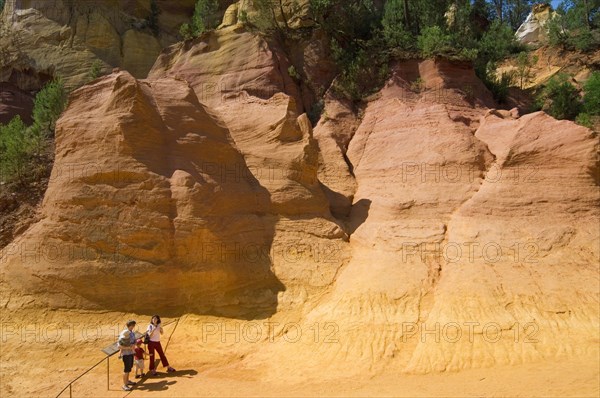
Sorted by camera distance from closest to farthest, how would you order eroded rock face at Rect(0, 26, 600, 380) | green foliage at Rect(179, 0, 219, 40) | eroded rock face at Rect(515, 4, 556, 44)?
eroded rock face at Rect(0, 26, 600, 380) < green foliage at Rect(179, 0, 219, 40) < eroded rock face at Rect(515, 4, 556, 44)

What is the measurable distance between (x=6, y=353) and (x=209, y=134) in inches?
316

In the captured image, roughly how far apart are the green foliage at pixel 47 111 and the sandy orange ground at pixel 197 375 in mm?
8711

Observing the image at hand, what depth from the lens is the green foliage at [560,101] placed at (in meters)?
20.6

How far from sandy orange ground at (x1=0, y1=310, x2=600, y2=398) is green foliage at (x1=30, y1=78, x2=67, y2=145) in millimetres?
8711

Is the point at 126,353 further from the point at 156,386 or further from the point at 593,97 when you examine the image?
the point at 593,97

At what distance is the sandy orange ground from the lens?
29.5 feet

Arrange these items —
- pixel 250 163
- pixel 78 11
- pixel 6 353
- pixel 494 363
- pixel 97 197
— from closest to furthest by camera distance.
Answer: pixel 494 363 < pixel 6 353 < pixel 97 197 < pixel 250 163 < pixel 78 11

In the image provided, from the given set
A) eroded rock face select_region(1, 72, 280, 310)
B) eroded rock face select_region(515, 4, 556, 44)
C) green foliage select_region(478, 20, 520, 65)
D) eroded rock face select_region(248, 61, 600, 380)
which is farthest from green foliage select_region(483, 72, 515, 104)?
eroded rock face select_region(515, 4, 556, 44)

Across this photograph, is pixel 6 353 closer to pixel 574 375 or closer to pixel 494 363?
pixel 494 363

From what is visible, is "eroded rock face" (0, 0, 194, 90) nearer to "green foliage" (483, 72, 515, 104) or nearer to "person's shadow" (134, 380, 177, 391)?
"green foliage" (483, 72, 515, 104)

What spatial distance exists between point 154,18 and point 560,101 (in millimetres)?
25287

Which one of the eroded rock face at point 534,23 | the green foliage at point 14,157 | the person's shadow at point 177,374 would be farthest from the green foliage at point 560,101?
the green foliage at point 14,157

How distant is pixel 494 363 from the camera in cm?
997

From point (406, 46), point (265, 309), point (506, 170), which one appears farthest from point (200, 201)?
point (406, 46)
